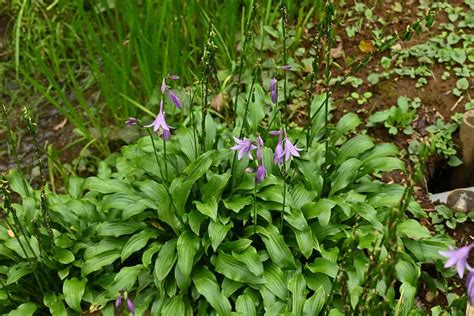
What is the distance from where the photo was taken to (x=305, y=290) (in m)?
3.24

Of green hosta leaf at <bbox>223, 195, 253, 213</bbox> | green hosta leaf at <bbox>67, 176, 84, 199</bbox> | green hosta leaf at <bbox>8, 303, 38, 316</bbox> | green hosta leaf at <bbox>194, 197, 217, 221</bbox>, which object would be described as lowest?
green hosta leaf at <bbox>8, 303, 38, 316</bbox>

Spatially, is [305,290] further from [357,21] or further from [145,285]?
[357,21]

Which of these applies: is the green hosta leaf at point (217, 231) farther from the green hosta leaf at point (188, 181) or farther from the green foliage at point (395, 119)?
the green foliage at point (395, 119)

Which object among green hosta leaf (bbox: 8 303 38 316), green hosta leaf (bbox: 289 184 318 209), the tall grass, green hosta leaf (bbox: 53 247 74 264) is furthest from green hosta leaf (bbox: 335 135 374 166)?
green hosta leaf (bbox: 8 303 38 316)

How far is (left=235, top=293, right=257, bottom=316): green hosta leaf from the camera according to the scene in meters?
3.15

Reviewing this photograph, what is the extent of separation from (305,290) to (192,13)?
229 centimetres

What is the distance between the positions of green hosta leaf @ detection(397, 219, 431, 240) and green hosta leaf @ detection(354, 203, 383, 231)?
0.12 meters

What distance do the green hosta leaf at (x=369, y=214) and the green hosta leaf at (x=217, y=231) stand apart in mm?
669

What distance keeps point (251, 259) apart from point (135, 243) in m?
0.62

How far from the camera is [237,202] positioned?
3.35 metres

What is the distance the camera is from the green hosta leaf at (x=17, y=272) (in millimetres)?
3367

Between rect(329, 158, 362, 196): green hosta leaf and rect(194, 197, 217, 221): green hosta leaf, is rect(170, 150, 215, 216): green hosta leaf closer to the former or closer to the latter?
rect(194, 197, 217, 221): green hosta leaf

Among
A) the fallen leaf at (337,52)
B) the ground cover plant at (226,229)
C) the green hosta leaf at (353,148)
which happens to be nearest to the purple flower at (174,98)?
the ground cover plant at (226,229)

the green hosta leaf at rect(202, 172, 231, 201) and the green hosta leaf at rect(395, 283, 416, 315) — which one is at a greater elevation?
the green hosta leaf at rect(202, 172, 231, 201)
